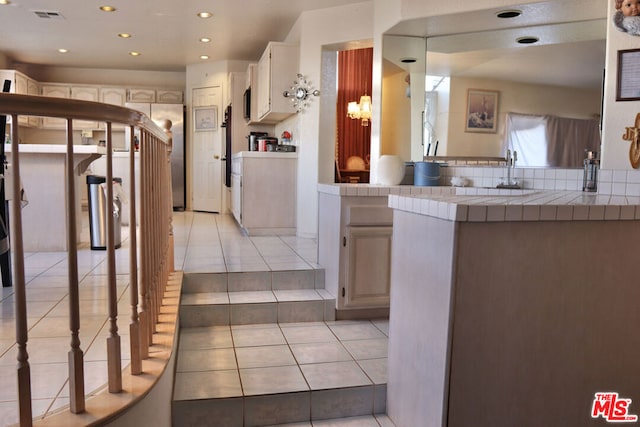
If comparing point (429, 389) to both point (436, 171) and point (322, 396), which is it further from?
point (436, 171)

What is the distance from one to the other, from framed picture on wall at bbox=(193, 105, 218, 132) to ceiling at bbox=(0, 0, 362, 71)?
75 centimetres

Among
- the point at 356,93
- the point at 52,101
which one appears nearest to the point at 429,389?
the point at 52,101

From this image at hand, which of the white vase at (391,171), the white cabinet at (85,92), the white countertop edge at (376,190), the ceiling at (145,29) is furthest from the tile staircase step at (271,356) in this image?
the white cabinet at (85,92)

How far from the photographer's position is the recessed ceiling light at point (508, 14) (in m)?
3.09

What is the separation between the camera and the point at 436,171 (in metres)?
3.57

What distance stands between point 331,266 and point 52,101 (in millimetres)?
2268

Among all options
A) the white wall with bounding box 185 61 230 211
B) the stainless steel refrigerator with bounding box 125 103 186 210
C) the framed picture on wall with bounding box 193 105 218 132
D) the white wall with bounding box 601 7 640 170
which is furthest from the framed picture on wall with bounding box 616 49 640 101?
the stainless steel refrigerator with bounding box 125 103 186 210

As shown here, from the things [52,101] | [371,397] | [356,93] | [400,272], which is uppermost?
[356,93]

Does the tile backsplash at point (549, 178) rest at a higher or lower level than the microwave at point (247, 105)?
lower

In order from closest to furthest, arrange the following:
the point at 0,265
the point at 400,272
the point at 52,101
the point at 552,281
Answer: the point at 52,101, the point at 552,281, the point at 400,272, the point at 0,265

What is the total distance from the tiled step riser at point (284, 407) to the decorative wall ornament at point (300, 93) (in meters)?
3.28

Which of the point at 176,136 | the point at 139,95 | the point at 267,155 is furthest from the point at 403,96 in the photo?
the point at 139,95

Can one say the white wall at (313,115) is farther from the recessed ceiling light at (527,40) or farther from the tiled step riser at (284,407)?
the tiled step riser at (284,407)

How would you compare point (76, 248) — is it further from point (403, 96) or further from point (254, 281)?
point (403, 96)
